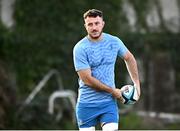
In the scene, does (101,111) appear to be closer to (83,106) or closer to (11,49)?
(83,106)

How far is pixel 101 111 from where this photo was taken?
7445 millimetres

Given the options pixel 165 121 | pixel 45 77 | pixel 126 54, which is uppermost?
pixel 126 54

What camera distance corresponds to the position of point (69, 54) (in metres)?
15.9

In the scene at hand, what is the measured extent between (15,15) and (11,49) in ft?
4.46

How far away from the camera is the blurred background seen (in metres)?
15.4

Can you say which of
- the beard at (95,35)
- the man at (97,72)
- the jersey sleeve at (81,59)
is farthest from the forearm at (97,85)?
the beard at (95,35)

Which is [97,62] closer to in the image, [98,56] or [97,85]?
[98,56]

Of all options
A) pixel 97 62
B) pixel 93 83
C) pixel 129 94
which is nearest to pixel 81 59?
pixel 97 62

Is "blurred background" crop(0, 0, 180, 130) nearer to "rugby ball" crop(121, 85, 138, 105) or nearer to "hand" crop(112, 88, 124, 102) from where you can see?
"rugby ball" crop(121, 85, 138, 105)

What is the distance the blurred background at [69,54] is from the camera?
15383 mm

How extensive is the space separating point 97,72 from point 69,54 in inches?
338

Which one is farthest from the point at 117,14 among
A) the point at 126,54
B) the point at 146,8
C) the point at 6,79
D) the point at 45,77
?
the point at 126,54

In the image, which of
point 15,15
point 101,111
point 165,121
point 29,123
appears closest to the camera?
point 101,111

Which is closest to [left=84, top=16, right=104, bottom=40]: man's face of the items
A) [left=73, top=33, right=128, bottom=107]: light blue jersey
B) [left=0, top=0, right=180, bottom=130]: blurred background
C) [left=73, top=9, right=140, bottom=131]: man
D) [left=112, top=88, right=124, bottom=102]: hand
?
[left=73, top=9, right=140, bottom=131]: man
